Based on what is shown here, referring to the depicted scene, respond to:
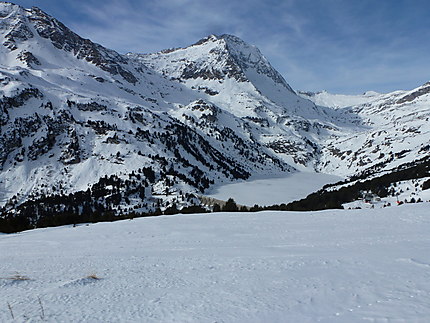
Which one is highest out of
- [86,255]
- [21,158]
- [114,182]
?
[21,158]

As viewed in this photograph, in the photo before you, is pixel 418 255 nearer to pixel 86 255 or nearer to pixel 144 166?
pixel 86 255

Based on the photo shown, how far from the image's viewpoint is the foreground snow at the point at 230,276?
7.05 metres

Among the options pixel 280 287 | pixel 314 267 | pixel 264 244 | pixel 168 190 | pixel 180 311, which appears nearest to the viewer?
pixel 180 311

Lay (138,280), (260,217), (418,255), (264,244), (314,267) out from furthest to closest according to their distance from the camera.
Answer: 1. (260,217)
2. (264,244)
3. (418,255)
4. (314,267)
5. (138,280)

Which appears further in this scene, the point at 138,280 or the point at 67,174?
the point at 67,174

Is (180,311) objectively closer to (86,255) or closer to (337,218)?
(86,255)

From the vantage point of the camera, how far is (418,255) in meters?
11.9

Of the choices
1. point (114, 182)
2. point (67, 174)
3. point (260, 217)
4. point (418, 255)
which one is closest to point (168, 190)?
point (114, 182)

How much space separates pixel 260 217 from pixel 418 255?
1389cm

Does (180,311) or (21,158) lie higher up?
(21,158)

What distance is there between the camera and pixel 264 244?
15.6m

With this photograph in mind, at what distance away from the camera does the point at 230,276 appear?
32.8ft

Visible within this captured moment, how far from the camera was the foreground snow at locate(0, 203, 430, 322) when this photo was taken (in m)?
7.05

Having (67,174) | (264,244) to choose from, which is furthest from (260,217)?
(67,174)
